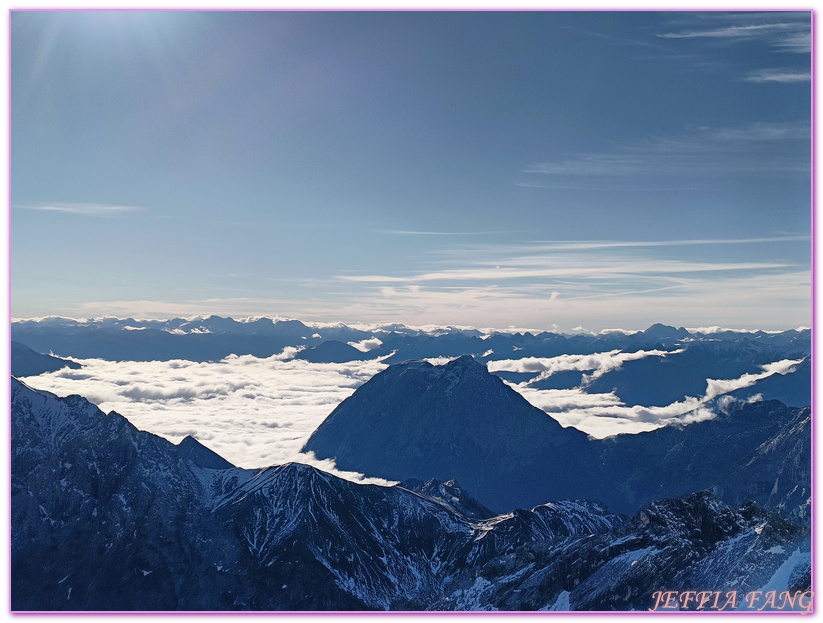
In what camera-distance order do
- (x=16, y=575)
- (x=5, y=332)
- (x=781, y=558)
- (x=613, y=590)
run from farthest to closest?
(x=16, y=575) → (x=613, y=590) → (x=781, y=558) → (x=5, y=332)

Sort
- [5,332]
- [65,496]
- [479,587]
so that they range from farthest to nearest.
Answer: [65,496]
[479,587]
[5,332]

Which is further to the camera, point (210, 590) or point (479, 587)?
point (210, 590)

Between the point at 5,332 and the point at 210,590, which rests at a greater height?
the point at 5,332

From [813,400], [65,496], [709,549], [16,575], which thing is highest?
[813,400]

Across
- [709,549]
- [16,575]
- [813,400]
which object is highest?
[813,400]

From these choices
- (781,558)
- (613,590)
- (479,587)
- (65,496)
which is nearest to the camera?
(781,558)

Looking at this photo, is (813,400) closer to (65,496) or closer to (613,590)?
(613,590)

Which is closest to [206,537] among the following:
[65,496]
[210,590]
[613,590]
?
[210,590]

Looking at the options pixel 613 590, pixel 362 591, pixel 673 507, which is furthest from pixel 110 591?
pixel 673 507

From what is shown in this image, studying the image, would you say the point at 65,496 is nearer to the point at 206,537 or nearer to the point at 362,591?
the point at 206,537
